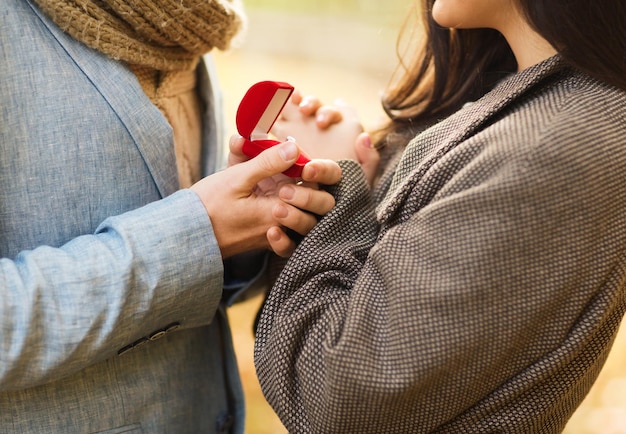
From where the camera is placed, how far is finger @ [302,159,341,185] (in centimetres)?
92

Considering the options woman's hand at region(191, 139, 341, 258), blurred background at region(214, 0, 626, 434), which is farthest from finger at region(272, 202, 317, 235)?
blurred background at region(214, 0, 626, 434)

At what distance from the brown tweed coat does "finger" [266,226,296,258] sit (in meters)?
0.07

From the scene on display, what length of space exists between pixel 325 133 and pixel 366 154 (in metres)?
0.08

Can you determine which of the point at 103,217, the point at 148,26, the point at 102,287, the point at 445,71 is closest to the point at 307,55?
the point at 445,71

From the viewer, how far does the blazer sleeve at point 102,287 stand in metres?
0.80

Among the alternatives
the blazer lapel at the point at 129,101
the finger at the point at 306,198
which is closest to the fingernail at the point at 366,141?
the finger at the point at 306,198

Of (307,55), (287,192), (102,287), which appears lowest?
(307,55)

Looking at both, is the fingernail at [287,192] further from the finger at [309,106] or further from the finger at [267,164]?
the finger at [309,106]

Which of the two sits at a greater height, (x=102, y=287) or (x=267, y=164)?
(x=267, y=164)

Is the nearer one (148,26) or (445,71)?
(148,26)

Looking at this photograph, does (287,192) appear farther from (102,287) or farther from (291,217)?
(102,287)

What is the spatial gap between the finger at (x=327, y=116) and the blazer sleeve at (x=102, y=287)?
1.01 ft

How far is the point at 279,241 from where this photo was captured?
0.95 meters

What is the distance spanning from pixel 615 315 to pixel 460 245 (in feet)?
0.88
